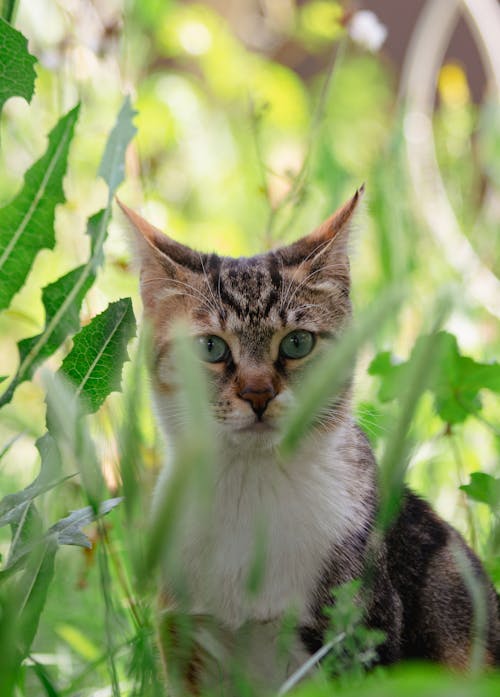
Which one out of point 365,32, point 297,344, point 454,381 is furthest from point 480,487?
point 365,32

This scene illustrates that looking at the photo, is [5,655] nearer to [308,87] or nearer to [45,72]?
[45,72]

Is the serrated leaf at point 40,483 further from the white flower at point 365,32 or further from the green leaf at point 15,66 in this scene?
the white flower at point 365,32

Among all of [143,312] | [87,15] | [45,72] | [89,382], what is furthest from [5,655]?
[45,72]

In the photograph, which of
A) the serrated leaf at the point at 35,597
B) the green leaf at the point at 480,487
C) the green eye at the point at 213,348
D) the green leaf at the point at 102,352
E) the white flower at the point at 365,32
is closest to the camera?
the serrated leaf at the point at 35,597

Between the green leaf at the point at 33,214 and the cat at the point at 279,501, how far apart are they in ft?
1.09

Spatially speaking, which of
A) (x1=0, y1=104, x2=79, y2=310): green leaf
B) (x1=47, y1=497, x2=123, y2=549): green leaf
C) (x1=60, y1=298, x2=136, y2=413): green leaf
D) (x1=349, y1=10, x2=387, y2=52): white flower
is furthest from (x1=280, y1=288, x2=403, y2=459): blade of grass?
(x1=349, y1=10, x2=387, y2=52): white flower

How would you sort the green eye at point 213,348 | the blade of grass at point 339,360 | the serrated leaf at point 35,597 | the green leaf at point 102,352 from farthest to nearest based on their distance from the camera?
the green eye at point 213,348, the green leaf at point 102,352, the serrated leaf at point 35,597, the blade of grass at point 339,360

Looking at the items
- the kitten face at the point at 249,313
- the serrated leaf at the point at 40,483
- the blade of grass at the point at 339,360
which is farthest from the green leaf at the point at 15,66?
the blade of grass at the point at 339,360

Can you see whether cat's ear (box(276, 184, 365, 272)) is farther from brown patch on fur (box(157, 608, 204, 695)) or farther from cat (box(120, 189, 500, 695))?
brown patch on fur (box(157, 608, 204, 695))

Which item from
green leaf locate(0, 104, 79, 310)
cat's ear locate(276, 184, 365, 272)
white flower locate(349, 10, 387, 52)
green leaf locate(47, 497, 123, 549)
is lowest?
green leaf locate(47, 497, 123, 549)

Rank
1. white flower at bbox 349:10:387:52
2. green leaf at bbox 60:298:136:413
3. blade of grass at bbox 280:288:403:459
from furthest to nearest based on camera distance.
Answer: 1. white flower at bbox 349:10:387:52
2. green leaf at bbox 60:298:136:413
3. blade of grass at bbox 280:288:403:459

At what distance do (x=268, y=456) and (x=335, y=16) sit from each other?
116cm

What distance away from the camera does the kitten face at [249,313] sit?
1.43m

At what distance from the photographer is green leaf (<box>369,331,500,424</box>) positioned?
1.55m
